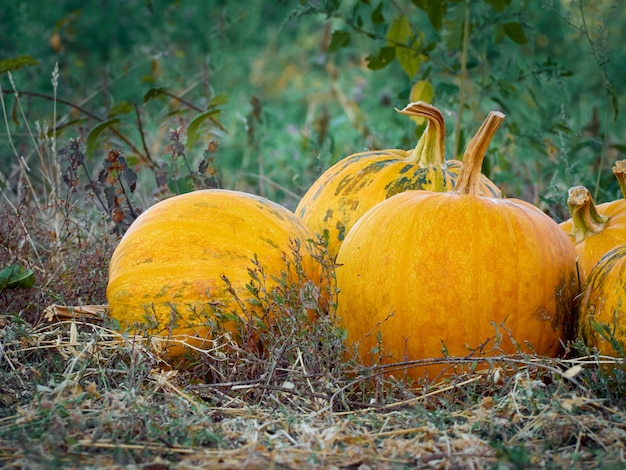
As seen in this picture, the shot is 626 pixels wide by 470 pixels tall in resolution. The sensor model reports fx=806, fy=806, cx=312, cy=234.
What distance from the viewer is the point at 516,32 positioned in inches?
161

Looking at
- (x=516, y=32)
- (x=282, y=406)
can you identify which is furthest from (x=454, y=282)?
(x=516, y=32)

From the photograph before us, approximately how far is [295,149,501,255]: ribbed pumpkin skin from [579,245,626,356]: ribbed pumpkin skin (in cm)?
59

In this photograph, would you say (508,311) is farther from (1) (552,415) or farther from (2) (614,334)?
(1) (552,415)

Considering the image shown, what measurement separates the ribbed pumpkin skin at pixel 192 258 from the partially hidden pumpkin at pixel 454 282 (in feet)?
1.14

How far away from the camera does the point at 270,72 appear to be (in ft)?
37.0

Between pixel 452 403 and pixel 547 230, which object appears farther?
pixel 547 230

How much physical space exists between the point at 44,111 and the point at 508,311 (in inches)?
182

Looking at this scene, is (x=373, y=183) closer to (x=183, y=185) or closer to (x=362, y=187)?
(x=362, y=187)

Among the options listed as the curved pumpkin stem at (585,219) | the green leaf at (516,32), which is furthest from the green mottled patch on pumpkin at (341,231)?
the green leaf at (516,32)

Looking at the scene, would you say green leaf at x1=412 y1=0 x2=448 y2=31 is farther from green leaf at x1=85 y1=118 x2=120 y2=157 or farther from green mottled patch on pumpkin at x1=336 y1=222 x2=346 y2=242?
green leaf at x1=85 y1=118 x2=120 y2=157

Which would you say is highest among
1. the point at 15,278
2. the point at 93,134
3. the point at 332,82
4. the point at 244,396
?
the point at 93,134

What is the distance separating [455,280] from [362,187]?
0.77 metres

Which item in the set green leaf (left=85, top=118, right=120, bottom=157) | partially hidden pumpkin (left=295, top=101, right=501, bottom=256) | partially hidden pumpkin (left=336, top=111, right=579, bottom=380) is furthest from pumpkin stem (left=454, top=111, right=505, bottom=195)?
green leaf (left=85, top=118, right=120, bottom=157)

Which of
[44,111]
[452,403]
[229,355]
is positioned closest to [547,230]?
[452,403]
